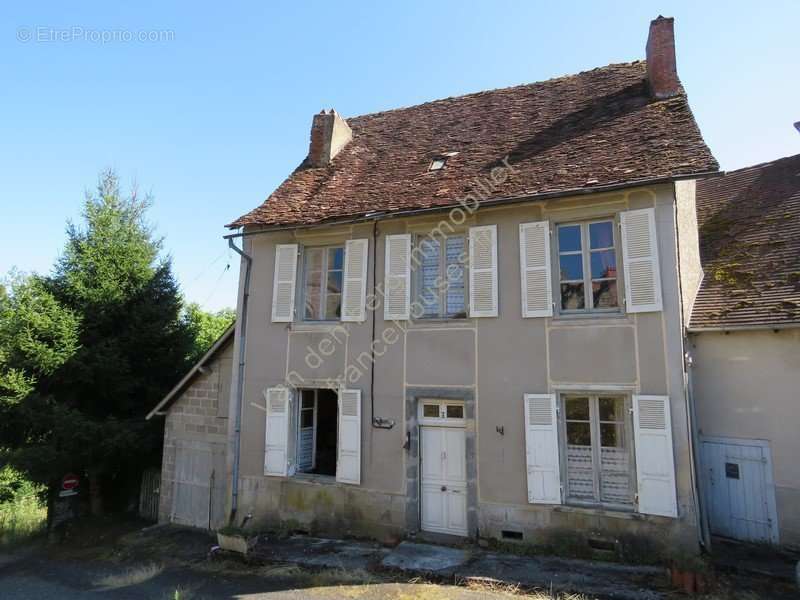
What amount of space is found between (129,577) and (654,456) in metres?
7.97

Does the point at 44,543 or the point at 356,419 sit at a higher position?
the point at 356,419

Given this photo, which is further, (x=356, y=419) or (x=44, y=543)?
(x=44, y=543)

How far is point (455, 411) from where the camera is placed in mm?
7703

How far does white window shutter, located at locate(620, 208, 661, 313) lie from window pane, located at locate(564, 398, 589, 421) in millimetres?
1485

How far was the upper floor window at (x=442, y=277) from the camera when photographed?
25.9ft

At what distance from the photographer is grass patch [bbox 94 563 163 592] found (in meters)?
7.26

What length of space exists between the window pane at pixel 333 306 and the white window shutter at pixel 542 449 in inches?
143

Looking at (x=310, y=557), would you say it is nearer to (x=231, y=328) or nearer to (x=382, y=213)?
(x=231, y=328)

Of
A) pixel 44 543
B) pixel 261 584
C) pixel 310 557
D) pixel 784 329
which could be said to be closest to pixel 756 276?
pixel 784 329

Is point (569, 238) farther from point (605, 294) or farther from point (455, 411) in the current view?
point (455, 411)

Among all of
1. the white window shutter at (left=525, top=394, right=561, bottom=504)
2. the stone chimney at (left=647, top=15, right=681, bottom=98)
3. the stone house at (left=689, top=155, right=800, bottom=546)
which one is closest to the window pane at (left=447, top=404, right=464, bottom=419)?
the white window shutter at (left=525, top=394, right=561, bottom=504)

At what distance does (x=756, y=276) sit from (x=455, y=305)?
16.3ft

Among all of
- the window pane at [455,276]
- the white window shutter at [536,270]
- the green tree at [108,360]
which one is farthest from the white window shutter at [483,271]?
the green tree at [108,360]

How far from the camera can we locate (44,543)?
11.2 meters
